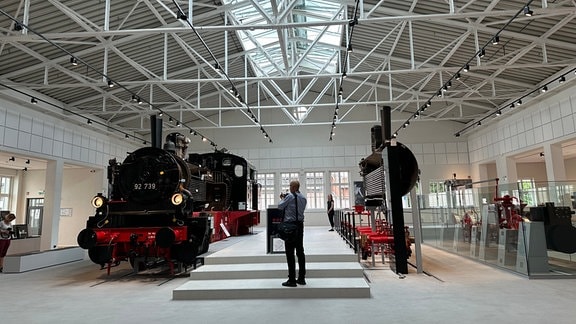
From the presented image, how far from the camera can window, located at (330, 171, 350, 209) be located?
57.4ft

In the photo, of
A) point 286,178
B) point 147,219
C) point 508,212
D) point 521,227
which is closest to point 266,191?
point 286,178

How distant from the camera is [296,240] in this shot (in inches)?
184

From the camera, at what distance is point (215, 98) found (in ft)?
53.5

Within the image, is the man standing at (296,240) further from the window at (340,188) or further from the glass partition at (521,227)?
the window at (340,188)

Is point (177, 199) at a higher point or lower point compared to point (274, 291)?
higher

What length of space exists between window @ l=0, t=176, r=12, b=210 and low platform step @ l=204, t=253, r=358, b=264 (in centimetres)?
1359

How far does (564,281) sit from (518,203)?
78.2 inches

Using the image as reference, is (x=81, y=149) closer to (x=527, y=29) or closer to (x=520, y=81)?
(x=527, y=29)

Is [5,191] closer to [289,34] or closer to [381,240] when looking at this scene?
[289,34]

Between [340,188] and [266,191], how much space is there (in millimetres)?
3639

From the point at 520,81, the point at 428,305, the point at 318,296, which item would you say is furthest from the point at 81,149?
the point at 520,81

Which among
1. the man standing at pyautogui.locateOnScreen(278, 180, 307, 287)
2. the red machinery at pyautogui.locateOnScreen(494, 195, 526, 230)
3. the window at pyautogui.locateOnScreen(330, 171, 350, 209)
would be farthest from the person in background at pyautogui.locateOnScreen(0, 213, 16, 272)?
the window at pyautogui.locateOnScreen(330, 171, 350, 209)

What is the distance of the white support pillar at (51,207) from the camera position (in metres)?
11.4

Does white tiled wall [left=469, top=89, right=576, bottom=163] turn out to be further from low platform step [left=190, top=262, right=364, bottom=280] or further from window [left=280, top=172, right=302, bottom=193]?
low platform step [left=190, top=262, right=364, bottom=280]
